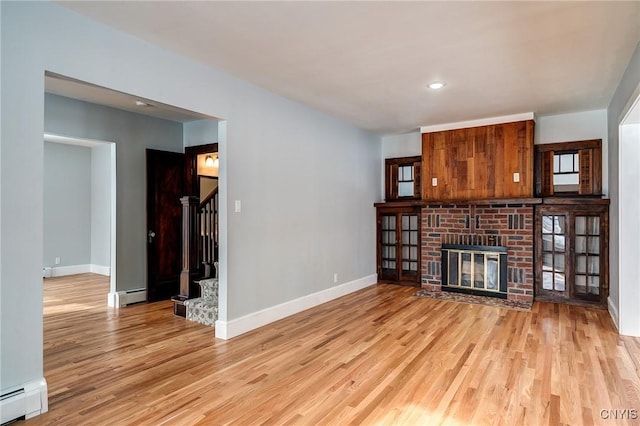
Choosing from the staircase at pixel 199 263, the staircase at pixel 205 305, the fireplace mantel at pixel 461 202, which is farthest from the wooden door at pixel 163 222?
the fireplace mantel at pixel 461 202

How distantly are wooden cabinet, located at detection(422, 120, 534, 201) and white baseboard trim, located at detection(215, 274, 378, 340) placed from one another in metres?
2.00

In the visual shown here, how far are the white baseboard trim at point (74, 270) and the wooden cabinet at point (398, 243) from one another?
5.71 m

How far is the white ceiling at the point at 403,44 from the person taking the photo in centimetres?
252

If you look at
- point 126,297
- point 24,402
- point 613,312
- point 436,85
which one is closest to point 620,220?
point 613,312

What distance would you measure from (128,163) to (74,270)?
13.6 ft

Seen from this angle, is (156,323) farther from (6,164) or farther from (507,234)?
(507,234)

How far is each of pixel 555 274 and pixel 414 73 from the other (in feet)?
12.0

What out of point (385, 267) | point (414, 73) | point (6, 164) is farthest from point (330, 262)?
point (6, 164)

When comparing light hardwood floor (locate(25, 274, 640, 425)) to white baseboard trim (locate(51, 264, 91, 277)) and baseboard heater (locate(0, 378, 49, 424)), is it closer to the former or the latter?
baseboard heater (locate(0, 378, 49, 424))

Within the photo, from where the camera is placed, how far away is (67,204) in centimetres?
787

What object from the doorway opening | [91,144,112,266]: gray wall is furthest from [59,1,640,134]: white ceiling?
[91,144,112,266]: gray wall

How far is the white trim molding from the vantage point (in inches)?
206

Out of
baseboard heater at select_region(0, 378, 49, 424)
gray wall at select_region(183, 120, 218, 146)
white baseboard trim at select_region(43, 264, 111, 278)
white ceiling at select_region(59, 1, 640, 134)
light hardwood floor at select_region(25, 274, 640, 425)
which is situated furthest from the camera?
white baseboard trim at select_region(43, 264, 111, 278)

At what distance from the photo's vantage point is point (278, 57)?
10.9 ft
